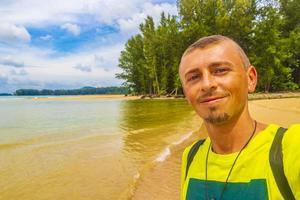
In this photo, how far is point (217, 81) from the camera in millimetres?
1696

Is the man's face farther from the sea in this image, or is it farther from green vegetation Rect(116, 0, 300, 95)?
green vegetation Rect(116, 0, 300, 95)

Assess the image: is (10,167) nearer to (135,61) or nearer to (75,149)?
(75,149)

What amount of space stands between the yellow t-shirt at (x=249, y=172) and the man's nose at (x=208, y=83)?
35 cm

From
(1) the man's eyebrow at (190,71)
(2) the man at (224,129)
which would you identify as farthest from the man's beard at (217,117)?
(1) the man's eyebrow at (190,71)

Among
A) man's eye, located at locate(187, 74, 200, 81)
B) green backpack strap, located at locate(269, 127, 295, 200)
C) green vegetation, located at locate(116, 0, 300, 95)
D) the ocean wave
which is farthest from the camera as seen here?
green vegetation, located at locate(116, 0, 300, 95)

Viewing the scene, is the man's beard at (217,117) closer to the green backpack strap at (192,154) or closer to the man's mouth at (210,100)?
the man's mouth at (210,100)

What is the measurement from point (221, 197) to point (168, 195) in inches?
174

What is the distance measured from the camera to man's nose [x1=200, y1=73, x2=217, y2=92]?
5.53 feet

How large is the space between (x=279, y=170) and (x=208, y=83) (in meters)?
0.57

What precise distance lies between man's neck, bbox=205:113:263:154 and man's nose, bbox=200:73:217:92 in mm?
207

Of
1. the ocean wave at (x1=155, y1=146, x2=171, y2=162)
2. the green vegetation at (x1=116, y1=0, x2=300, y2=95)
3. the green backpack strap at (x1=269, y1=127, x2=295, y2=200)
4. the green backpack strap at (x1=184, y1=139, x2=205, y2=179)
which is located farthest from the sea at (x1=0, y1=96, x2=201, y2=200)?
the green vegetation at (x1=116, y1=0, x2=300, y2=95)

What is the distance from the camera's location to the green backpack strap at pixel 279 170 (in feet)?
4.42

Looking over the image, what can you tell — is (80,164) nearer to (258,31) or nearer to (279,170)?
(279,170)

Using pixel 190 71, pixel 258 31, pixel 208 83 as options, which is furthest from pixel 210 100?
pixel 258 31
